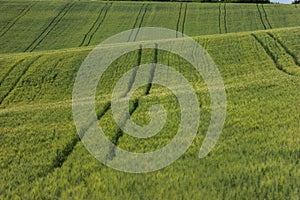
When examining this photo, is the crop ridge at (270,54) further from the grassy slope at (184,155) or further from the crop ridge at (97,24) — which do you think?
the crop ridge at (97,24)

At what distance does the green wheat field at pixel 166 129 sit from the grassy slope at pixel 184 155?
0.03 metres

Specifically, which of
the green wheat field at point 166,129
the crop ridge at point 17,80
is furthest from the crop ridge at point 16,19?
the crop ridge at point 17,80

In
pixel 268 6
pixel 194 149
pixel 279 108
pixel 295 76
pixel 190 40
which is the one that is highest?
pixel 194 149

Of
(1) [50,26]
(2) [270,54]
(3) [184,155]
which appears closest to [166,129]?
(3) [184,155]

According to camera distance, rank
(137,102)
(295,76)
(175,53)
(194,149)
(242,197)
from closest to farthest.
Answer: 1. (242,197)
2. (194,149)
3. (137,102)
4. (295,76)
5. (175,53)

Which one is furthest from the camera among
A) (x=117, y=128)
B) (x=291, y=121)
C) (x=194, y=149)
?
(x=117, y=128)

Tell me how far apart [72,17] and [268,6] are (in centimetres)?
2905

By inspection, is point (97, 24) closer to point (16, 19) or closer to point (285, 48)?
point (16, 19)

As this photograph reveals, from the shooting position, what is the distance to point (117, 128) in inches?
430

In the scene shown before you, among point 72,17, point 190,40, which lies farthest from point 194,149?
point 72,17

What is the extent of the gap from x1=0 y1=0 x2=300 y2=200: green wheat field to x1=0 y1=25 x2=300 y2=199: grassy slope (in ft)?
0.09

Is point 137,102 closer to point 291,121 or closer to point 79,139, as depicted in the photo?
point 79,139

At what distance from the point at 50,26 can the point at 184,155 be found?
42.6 meters

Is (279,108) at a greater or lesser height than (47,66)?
greater
